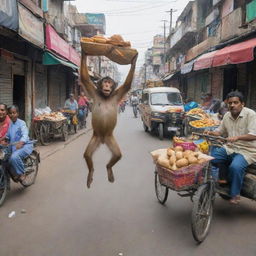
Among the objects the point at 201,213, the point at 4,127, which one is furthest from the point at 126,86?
the point at 4,127

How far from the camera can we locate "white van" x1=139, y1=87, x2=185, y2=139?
1286cm

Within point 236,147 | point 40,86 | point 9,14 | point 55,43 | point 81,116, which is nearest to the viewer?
point 236,147

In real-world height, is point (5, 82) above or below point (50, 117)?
above

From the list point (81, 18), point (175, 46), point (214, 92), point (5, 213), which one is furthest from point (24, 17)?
point (175, 46)

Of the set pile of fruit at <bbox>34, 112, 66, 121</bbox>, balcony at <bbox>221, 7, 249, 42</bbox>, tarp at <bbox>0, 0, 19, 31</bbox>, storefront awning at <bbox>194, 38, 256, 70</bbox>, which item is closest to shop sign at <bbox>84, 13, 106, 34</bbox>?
balcony at <bbox>221, 7, 249, 42</bbox>

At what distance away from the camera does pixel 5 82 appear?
33.8ft

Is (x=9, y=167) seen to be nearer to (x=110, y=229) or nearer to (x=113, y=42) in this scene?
(x=110, y=229)

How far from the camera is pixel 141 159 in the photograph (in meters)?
8.83

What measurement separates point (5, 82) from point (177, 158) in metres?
7.89

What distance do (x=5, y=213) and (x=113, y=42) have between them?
2.96m

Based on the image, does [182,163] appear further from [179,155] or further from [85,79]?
[85,79]

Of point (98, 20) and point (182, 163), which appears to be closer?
point (182, 163)

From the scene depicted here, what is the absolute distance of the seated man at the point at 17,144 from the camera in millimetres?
5281

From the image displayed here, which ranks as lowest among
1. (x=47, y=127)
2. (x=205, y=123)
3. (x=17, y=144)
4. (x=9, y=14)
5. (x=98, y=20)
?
(x=47, y=127)
